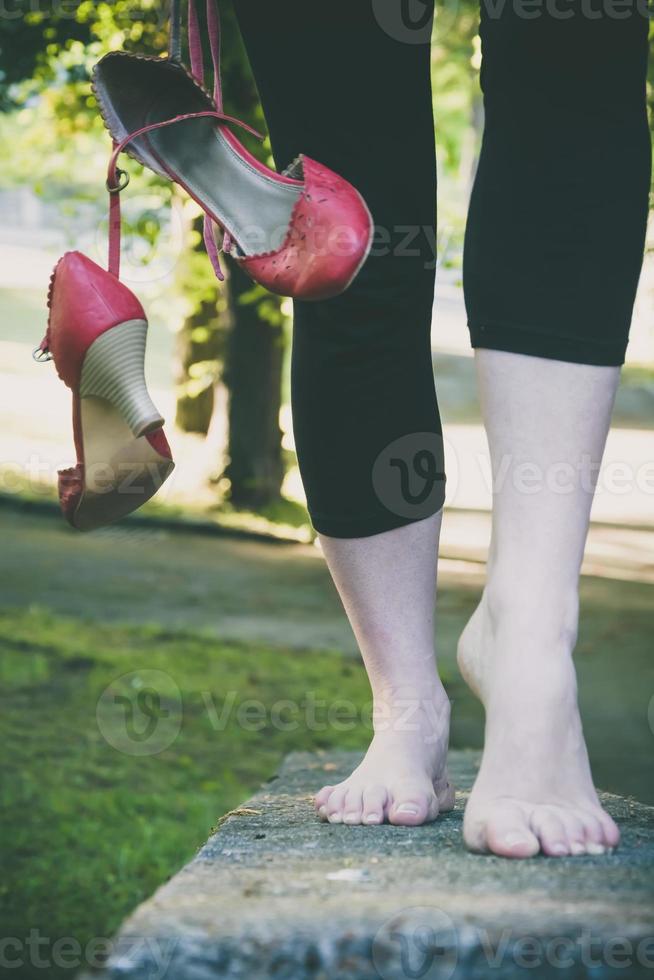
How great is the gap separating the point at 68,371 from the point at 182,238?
5.43m

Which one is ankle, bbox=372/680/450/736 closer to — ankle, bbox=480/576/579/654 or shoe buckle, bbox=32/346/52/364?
ankle, bbox=480/576/579/654

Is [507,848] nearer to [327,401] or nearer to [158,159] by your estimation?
[327,401]

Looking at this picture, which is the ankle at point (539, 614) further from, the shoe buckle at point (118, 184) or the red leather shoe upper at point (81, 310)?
the shoe buckle at point (118, 184)

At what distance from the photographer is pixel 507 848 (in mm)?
1025

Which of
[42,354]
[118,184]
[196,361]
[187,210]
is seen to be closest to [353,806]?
[42,354]

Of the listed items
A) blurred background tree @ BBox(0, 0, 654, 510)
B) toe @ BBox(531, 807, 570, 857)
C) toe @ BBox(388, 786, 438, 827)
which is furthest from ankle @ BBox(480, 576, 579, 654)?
blurred background tree @ BBox(0, 0, 654, 510)

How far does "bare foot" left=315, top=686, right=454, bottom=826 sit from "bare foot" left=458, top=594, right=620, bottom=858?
0.20m

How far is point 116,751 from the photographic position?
315 centimetres

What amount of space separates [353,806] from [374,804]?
3 centimetres

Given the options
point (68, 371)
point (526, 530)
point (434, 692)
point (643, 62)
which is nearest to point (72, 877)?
point (434, 692)

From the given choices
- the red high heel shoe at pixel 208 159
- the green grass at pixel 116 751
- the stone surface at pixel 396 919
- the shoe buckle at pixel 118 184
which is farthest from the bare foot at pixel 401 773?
the green grass at pixel 116 751

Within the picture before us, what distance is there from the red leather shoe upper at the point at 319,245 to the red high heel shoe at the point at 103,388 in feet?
0.47

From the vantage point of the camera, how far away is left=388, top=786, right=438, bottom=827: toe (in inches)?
49.8

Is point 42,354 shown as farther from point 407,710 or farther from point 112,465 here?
point 407,710
